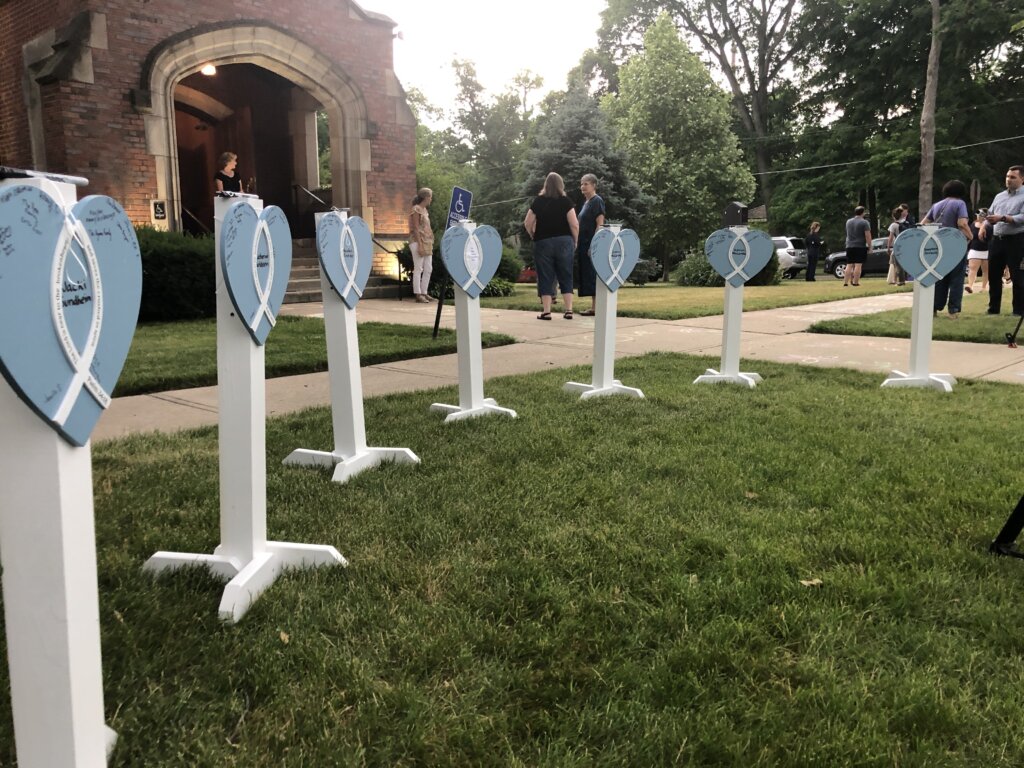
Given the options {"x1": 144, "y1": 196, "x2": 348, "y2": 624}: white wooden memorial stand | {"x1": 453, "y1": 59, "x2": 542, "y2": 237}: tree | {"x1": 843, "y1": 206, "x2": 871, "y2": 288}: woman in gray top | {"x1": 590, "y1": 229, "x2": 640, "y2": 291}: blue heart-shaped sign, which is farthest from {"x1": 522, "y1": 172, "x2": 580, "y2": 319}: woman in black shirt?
{"x1": 453, "y1": 59, "x2": 542, "y2": 237}: tree

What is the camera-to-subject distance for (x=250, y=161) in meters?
19.0

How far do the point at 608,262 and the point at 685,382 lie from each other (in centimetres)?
116

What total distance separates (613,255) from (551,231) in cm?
445

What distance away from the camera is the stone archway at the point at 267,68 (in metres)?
13.4

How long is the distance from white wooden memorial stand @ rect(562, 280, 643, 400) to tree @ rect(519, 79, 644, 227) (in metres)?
15.4

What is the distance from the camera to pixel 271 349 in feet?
25.0

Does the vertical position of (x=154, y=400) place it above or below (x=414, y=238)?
below

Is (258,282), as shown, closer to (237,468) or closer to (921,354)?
(237,468)

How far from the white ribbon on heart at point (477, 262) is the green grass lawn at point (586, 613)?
1323 mm

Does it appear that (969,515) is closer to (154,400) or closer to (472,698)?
(472,698)

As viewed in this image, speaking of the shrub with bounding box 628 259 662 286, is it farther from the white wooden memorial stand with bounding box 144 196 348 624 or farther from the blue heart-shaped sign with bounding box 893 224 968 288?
the white wooden memorial stand with bounding box 144 196 348 624

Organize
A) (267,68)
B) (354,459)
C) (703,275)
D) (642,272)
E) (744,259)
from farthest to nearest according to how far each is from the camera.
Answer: (642,272)
(703,275)
(267,68)
(744,259)
(354,459)

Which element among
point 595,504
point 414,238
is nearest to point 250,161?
point 414,238

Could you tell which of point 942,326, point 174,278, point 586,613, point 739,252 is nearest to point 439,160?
point 174,278
